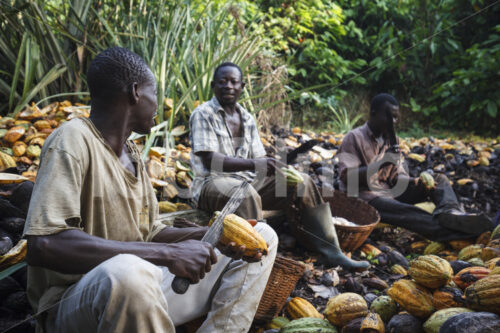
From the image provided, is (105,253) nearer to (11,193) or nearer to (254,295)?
(254,295)

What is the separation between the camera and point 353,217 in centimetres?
332

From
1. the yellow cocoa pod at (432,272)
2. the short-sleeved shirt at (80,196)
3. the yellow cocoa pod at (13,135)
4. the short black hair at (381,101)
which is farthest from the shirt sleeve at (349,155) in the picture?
the yellow cocoa pod at (13,135)

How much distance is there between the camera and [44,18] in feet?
10.9

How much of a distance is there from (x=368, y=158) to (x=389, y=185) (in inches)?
15.8

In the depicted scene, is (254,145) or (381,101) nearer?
(254,145)

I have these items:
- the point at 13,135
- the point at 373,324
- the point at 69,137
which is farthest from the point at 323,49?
the point at 69,137

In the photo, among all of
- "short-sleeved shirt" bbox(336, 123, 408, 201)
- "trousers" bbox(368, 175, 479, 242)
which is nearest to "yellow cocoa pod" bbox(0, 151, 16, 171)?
"short-sleeved shirt" bbox(336, 123, 408, 201)

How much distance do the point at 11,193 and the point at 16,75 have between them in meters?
1.50

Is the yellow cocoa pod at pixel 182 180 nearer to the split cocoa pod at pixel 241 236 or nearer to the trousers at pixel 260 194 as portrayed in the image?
the trousers at pixel 260 194

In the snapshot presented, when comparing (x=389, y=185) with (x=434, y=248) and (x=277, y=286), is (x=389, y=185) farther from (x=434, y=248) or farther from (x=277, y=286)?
(x=277, y=286)

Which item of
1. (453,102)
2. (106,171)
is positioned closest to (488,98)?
(453,102)

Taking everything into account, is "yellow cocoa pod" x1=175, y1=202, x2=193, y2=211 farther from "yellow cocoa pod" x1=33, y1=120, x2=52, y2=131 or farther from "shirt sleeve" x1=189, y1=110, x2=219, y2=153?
"yellow cocoa pod" x1=33, y1=120, x2=52, y2=131

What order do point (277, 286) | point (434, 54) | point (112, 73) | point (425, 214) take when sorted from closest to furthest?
point (112, 73) → point (277, 286) → point (425, 214) → point (434, 54)

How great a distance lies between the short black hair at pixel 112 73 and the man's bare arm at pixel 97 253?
515 mm
